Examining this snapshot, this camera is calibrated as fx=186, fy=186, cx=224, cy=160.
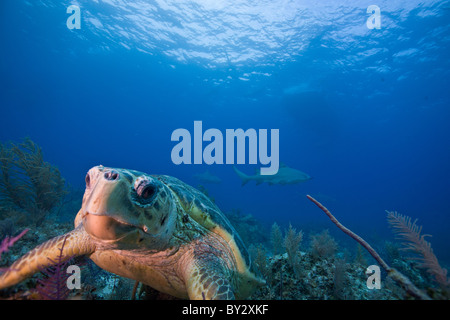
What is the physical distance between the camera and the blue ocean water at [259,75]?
17.8 metres

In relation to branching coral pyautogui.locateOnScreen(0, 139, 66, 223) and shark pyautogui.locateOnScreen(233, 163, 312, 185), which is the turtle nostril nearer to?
branching coral pyautogui.locateOnScreen(0, 139, 66, 223)

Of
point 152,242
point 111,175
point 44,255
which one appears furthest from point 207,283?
point 44,255

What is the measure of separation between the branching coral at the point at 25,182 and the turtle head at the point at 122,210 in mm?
6127

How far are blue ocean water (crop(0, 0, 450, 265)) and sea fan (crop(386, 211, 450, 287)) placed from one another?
16780 millimetres

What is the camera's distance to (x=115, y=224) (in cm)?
131

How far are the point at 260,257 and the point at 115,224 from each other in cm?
263

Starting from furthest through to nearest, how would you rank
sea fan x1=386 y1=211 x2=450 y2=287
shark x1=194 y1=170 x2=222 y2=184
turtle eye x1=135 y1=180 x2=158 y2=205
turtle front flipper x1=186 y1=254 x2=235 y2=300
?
shark x1=194 y1=170 x2=222 y2=184 → sea fan x1=386 y1=211 x2=450 y2=287 → turtle front flipper x1=186 y1=254 x2=235 y2=300 → turtle eye x1=135 y1=180 x2=158 y2=205

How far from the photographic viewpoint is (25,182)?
19.0ft

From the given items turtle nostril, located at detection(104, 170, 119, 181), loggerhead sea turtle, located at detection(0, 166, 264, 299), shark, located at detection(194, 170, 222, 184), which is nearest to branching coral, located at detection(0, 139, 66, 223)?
loggerhead sea turtle, located at detection(0, 166, 264, 299)

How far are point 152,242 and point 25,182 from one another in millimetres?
6916

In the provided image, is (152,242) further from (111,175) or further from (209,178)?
(209,178)

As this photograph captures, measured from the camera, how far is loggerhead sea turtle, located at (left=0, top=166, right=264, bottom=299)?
131cm
